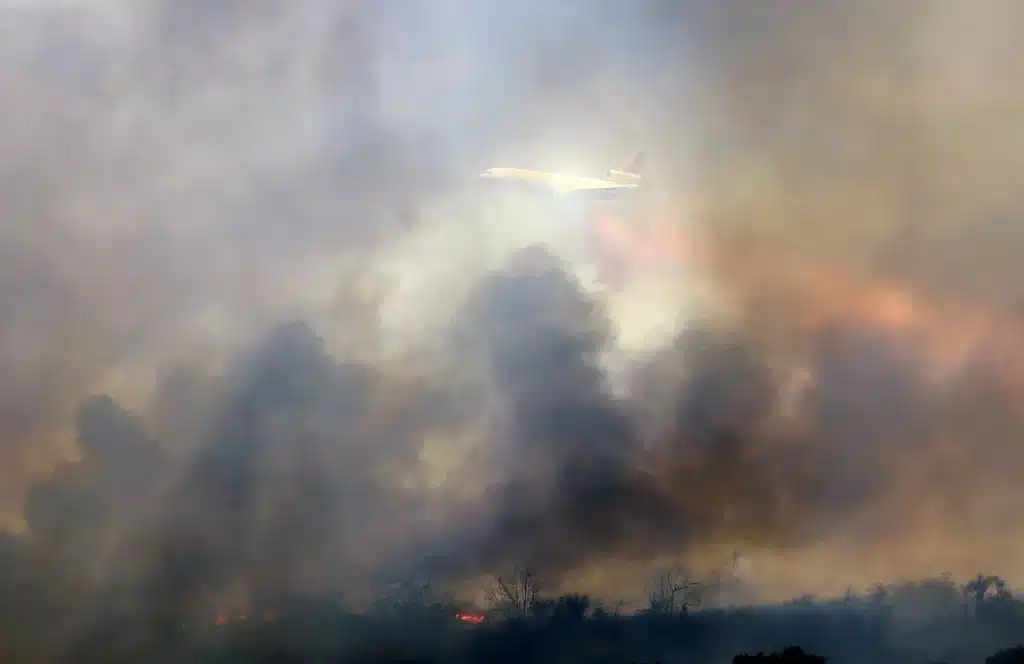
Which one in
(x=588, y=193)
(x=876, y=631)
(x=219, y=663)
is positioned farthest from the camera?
(x=876, y=631)

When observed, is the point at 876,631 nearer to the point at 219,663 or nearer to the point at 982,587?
the point at 982,587

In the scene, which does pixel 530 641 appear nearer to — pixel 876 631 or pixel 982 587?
pixel 876 631

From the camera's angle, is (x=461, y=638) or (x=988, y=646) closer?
(x=461, y=638)

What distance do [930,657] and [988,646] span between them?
4.40m

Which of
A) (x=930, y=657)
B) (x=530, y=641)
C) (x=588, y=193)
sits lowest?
(x=930, y=657)

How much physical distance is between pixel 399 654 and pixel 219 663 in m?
10.1

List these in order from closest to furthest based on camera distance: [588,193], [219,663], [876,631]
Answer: [219,663] → [588,193] → [876,631]

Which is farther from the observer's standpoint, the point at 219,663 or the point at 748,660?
the point at 748,660

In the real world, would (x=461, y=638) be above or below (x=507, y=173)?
below

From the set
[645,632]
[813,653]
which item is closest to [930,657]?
[813,653]

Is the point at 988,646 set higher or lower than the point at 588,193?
lower

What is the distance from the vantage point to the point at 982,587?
53.2 metres

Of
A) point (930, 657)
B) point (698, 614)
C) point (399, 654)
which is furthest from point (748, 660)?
point (399, 654)

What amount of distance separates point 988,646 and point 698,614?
1979cm
